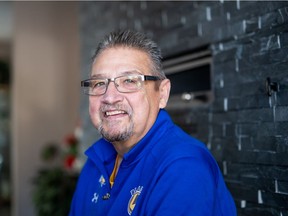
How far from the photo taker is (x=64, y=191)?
296 cm

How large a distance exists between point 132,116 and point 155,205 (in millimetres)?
310

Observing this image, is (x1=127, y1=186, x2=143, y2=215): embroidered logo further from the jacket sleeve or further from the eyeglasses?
the eyeglasses

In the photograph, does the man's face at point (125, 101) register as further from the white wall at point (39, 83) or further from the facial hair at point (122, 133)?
the white wall at point (39, 83)

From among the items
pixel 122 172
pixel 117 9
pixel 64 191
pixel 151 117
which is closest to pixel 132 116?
pixel 151 117

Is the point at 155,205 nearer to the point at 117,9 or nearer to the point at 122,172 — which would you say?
the point at 122,172

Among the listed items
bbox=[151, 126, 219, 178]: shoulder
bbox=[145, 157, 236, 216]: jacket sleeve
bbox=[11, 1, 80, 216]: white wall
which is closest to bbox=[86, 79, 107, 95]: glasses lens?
bbox=[151, 126, 219, 178]: shoulder

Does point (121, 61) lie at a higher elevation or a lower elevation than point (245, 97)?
higher

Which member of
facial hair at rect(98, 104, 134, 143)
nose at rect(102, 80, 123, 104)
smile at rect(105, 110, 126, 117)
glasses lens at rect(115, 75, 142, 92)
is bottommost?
facial hair at rect(98, 104, 134, 143)

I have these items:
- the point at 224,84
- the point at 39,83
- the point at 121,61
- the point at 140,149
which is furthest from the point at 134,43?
the point at 39,83

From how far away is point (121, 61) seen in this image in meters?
1.14

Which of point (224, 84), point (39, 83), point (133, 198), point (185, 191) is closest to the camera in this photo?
point (185, 191)

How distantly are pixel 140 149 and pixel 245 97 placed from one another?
443 millimetres

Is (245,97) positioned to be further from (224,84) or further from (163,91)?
(163,91)

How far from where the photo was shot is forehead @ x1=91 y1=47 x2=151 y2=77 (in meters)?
1.13
